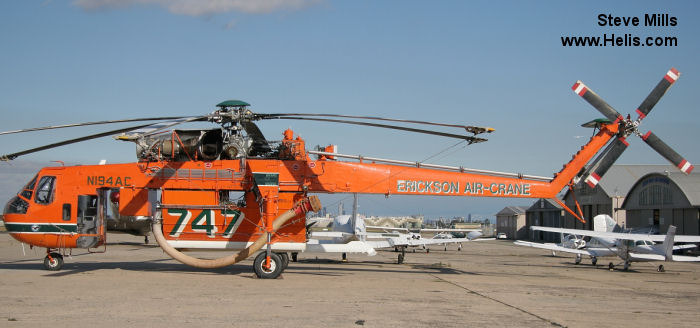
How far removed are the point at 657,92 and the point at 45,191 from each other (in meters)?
18.9

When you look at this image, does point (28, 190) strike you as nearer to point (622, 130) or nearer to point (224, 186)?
point (224, 186)

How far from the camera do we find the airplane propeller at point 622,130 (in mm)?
17500

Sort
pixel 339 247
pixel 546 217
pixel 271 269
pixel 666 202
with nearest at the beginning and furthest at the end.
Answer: pixel 271 269
pixel 339 247
pixel 666 202
pixel 546 217

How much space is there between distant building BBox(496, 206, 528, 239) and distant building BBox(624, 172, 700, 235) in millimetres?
32721

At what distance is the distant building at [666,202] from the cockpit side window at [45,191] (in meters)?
38.5

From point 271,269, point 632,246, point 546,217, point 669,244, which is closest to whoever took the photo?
point 271,269

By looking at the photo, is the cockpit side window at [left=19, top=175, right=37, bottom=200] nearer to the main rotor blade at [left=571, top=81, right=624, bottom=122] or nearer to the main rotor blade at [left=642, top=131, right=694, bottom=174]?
the main rotor blade at [left=571, top=81, right=624, bottom=122]

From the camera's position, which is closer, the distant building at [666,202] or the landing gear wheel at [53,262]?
the landing gear wheel at [53,262]

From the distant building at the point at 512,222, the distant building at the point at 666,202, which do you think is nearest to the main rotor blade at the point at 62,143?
the distant building at the point at 666,202

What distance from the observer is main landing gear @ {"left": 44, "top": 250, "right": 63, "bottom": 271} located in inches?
715

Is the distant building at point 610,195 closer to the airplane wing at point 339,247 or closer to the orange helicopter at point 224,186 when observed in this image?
the airplane wing at point 339,247

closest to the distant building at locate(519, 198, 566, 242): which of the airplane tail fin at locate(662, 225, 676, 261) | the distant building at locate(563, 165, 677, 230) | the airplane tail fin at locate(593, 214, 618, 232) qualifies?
the distant building at locate(563, 165, 677, 230)

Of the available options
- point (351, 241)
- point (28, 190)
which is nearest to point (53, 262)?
point (28, 190)

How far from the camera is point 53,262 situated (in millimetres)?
18219
